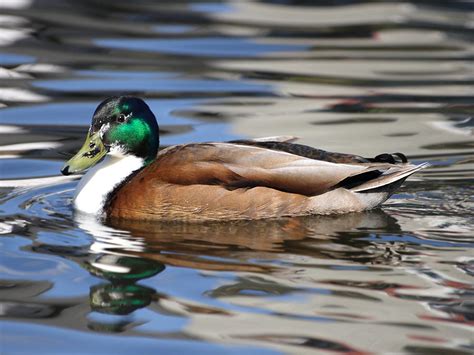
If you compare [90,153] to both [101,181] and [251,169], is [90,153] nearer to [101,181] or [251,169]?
[101,181]

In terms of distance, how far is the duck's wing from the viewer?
9383 millimetres

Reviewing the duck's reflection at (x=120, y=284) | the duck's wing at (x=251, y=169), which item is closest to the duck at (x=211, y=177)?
the duck's wing at (x=251, y=169)

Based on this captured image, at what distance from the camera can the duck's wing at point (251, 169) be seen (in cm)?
938

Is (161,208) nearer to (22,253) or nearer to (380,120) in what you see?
(22,253)

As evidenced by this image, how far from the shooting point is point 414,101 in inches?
552

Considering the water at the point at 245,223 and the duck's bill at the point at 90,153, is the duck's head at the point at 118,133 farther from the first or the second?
the water at the point at 245,223

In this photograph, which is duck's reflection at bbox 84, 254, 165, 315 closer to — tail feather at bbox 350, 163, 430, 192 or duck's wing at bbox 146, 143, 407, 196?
duck's wing at bbox 146, 143, 407, 196

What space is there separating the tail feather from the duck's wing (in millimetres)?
14

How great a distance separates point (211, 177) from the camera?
30.8 feet

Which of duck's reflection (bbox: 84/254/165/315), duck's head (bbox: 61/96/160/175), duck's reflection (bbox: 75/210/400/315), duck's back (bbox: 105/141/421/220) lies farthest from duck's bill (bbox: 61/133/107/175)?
duck's reflection (bbox: 84/254/165/315)

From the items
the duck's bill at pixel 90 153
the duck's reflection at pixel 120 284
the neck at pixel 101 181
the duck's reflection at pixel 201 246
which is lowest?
the duck's reflection at pixel 120 284

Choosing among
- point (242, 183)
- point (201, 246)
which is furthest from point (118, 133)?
point (201, 246)

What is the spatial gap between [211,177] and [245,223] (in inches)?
17.1

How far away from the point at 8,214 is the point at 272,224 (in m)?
1.94
